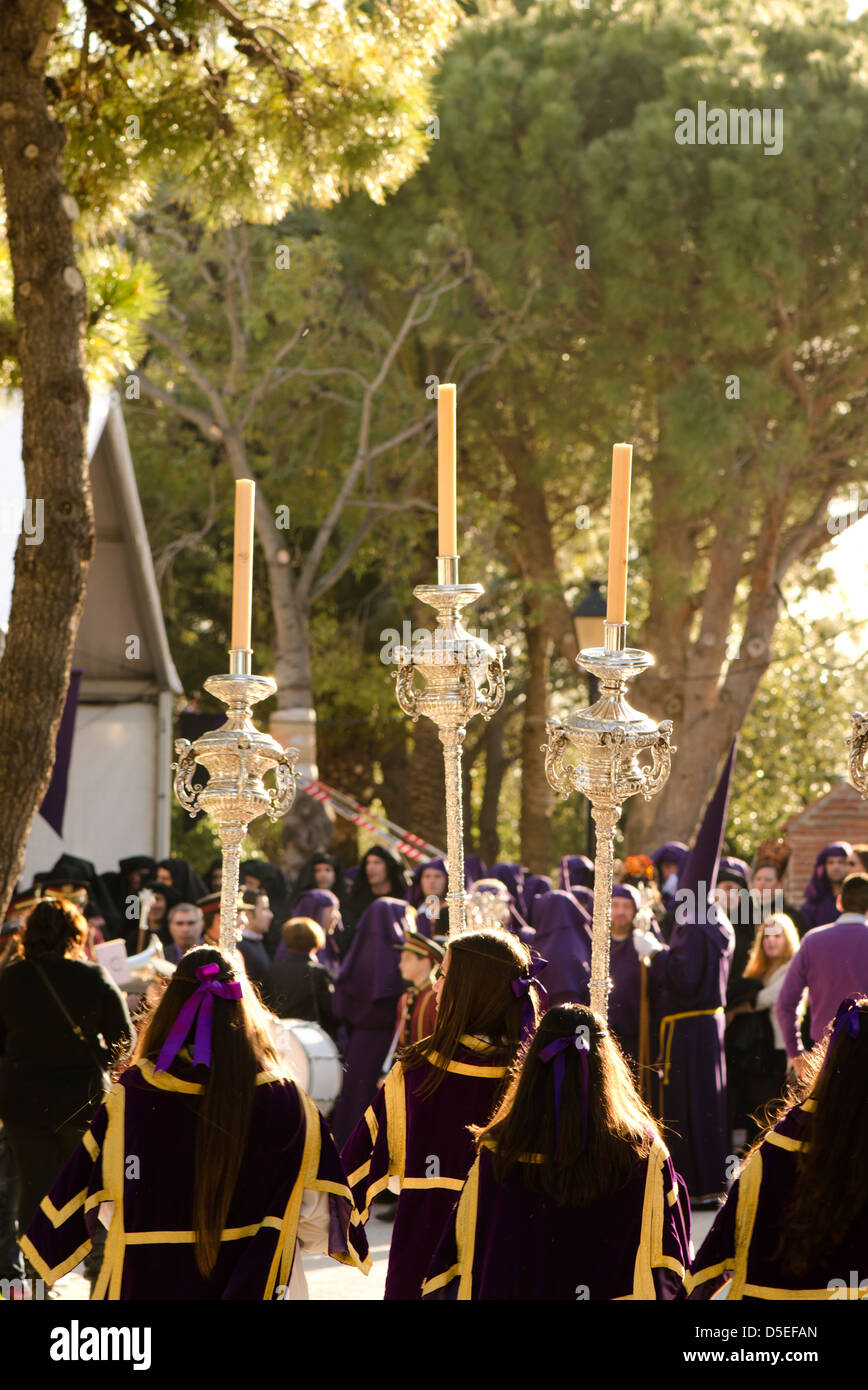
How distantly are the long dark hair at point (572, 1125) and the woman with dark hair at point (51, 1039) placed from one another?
3.50m

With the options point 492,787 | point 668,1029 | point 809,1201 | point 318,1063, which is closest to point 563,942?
point 668,1029

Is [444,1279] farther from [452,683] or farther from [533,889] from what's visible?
[533,889]

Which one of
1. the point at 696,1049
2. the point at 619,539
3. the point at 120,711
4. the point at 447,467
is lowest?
the point at 696,1049

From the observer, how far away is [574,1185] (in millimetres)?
3146

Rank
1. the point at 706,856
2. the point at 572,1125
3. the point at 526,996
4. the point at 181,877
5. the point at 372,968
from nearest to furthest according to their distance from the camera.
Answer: the point at 572,1125 → the point at 526,996 → the point at 706,856 → the point at 372,968 → the point at 181,877

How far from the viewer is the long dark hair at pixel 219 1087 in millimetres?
3426

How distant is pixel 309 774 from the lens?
18031mm

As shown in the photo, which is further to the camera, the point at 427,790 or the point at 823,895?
the point at 427,790

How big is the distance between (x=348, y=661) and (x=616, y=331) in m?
5.97

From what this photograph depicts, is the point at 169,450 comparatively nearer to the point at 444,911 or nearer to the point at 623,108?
the point at 623,108

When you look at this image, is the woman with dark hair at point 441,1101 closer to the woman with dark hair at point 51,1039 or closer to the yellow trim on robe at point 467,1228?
the yellow trim on robe at point 467,1228

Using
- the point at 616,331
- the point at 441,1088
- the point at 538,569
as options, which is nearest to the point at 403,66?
the point at 441,1088

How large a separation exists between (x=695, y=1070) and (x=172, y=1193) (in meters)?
6.08

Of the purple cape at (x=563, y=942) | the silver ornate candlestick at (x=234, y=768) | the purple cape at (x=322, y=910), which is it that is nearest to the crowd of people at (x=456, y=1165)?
the silver ornate candlestick at (x=234, y=768)
